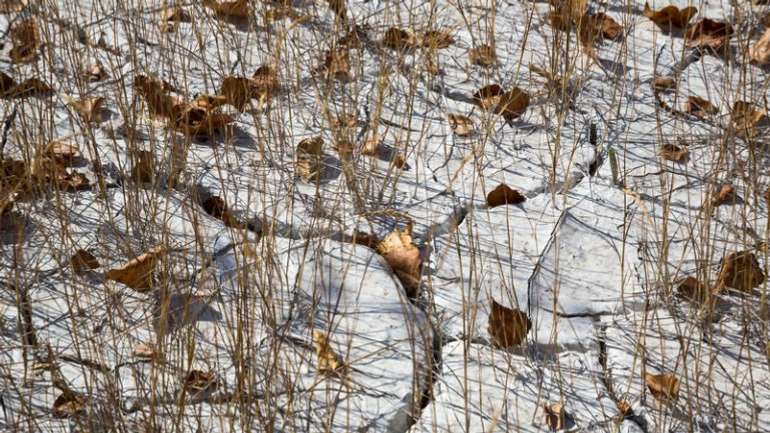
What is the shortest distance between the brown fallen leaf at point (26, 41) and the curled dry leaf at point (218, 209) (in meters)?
0.74

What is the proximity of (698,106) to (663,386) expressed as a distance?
40.9 inches

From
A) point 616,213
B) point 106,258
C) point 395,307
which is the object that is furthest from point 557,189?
Result: point 106,258

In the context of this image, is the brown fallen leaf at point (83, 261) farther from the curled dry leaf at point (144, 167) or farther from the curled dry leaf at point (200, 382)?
the curled dry leaf at point (200, 382)

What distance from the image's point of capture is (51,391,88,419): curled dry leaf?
6.08ft

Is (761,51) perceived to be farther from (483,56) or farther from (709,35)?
(483,56)

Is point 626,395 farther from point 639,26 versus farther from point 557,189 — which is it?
point 639,26

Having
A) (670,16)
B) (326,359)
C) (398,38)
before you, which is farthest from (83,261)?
(670,16)

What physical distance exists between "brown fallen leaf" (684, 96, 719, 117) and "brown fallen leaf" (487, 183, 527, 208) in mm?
578

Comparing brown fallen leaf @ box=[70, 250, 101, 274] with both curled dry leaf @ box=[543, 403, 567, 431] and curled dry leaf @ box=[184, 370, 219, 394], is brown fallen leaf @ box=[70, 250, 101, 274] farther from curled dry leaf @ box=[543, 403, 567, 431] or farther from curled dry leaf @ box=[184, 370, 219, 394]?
curled dry leaf @ box=[543, 403, 567, 431]

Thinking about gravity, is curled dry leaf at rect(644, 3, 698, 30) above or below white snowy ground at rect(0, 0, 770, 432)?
above

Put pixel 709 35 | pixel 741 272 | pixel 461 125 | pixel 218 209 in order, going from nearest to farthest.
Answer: pixel 741 272
pixel 218 209
pixel 461 125
pixel 709 35

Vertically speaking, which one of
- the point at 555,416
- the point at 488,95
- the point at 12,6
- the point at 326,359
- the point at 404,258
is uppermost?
the point at 12,6

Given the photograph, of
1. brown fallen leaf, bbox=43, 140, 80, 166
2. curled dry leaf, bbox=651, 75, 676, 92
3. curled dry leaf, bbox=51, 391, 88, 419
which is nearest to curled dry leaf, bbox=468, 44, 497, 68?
curled dry leaf, bbox=651, 75, 676, 92

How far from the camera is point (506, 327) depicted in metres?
2.06
